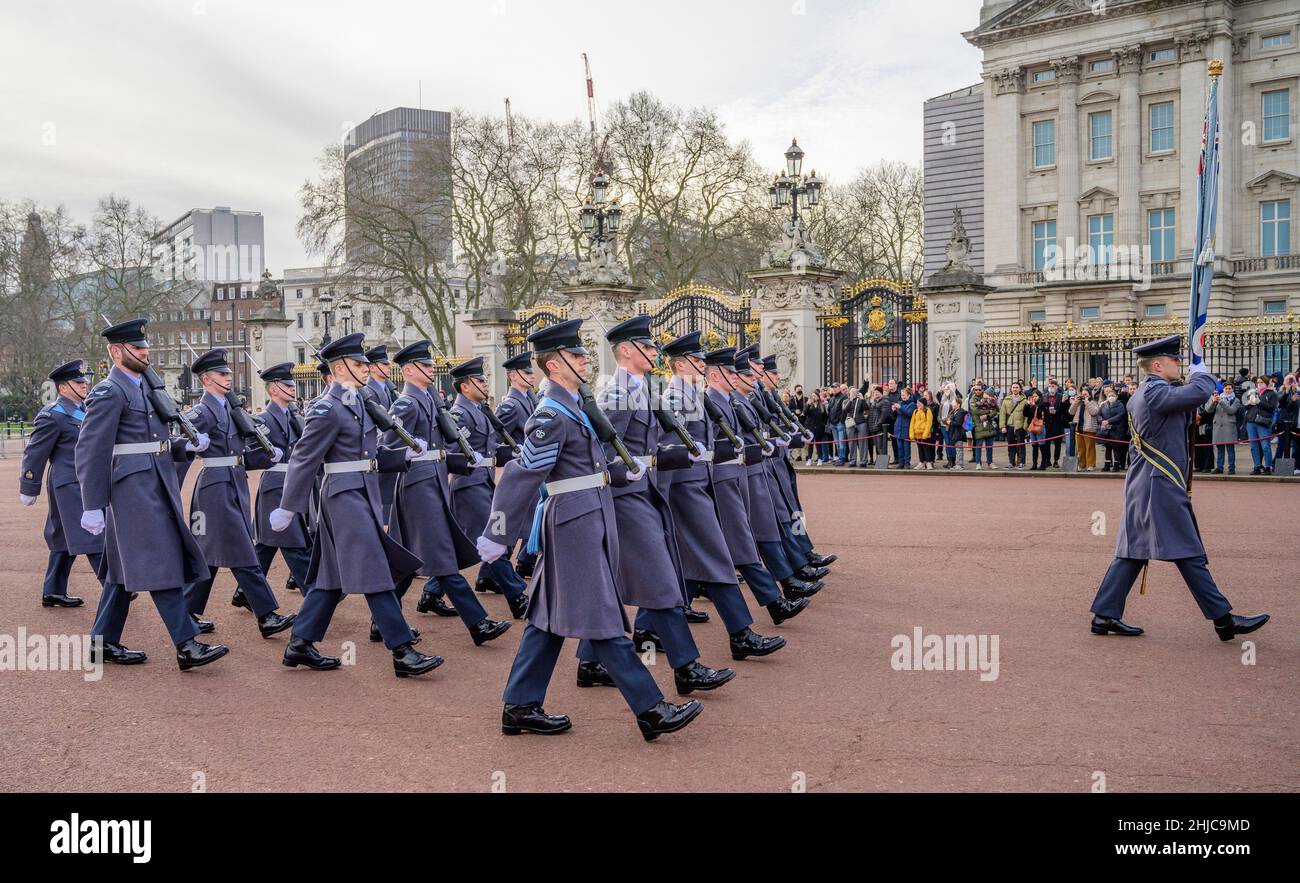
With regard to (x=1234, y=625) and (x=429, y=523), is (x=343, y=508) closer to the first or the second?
(x=429, y=523)

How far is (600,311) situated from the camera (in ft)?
81.9

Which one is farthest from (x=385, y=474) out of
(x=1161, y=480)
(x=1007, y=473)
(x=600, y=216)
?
(x=600, y=216)

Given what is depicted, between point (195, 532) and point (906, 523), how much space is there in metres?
8.10

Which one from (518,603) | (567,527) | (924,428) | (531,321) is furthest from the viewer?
(531,321)

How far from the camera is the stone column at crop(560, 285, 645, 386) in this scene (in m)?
24.9

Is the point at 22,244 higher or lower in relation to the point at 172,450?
higher

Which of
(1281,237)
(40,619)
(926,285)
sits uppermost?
(1281,237)

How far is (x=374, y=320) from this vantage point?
70.5 metres

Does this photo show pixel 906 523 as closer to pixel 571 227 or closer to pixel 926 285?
pixel 926 285

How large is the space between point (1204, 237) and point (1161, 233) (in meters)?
38.8

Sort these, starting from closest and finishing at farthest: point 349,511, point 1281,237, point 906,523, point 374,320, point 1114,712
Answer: point 1114,712 < point 349,511 < point 906,523 < point 1281,237 < point 374,320

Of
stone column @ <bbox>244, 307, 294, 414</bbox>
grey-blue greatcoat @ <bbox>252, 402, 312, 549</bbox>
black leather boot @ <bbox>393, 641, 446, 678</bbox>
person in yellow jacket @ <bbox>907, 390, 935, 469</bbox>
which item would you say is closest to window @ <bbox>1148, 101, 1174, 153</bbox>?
person in yellow jacket @ <bbox>907, 390, 935, 469</bbox>

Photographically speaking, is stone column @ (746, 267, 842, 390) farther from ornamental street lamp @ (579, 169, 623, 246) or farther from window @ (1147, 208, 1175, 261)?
window @ (1147, 208, 1175, 261)

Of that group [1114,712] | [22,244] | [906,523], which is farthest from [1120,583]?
[22,244]
